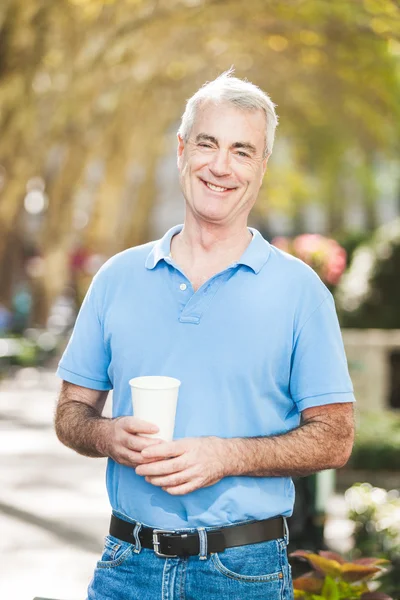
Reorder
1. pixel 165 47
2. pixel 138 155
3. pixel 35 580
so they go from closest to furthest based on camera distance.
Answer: pixel 35 580 → pixel 165 47 → pixel 138 155

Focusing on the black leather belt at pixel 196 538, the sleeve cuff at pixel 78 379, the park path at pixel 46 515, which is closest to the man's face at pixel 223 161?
the sleeve cuff at pixel 78 379

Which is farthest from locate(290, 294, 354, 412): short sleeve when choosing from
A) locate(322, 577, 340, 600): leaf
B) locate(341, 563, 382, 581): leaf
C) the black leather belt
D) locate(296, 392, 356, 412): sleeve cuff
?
locate(341, 563, 382, 581): leaf

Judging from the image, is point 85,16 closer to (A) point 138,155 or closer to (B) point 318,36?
(B) point 318,36

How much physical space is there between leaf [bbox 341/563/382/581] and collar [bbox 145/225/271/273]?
1523mm

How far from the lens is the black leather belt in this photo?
2.80 m

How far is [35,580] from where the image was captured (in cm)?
655

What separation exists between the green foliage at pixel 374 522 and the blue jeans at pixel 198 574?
10.4 feet

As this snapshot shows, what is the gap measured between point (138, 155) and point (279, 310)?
30838mm

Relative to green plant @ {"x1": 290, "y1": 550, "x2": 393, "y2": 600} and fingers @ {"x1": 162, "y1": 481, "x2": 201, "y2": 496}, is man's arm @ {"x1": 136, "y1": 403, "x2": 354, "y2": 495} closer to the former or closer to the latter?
fingers @ {"x1": 162, "y1": 481, "x2": 201, "y2": 496}

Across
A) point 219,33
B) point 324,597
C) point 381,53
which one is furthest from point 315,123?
point 324,597

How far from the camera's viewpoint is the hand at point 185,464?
2.62m

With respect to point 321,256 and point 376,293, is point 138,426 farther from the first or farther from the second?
point 376,293

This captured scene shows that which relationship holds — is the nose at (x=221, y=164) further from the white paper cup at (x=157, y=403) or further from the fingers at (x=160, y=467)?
the fingers at (x=160, y=467)

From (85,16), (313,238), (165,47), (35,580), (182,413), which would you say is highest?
(165,47)
